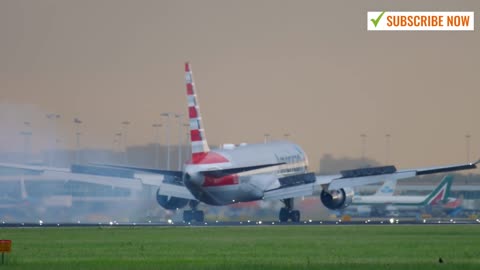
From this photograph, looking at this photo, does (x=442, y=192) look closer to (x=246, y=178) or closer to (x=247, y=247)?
(x=246, y=178)

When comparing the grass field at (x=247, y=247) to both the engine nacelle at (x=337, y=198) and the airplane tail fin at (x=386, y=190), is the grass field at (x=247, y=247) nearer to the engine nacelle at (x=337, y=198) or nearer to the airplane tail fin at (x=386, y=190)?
the engine nacelle at (x=337, y=198)

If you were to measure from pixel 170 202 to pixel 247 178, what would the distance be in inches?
333

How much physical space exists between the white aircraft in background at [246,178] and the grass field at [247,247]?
1267 centimetres

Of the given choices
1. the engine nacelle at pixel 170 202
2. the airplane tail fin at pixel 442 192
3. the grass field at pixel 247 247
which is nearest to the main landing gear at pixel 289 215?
the engine nacelle at pixel 170 202

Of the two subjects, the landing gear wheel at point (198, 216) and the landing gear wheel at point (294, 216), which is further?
the landing gear wheel at point (198, 216)

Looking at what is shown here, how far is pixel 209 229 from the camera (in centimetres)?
9494

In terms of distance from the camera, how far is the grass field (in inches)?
2152

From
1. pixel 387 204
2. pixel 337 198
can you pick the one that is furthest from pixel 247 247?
pixel 387 204

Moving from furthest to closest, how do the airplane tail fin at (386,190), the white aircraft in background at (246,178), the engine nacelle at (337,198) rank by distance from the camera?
the airplane tail fin at (386,190)
the engine nacelle at (337,198)
the white aircraft in background at (246,178)

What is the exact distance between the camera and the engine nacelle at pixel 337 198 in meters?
115

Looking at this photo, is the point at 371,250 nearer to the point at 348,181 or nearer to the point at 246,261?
the point at 246,261

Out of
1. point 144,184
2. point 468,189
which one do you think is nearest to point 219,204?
point 144,184

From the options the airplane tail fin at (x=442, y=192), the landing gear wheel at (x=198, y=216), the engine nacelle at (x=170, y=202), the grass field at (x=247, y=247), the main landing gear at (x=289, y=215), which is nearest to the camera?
the grass field at (x=247, y=247)

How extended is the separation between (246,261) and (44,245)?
709 inches
